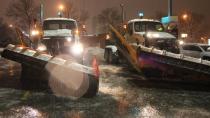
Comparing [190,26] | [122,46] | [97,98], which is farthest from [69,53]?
[190,26]

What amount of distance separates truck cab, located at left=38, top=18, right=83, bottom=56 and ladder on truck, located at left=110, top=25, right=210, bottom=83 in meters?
3.06

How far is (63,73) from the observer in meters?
11.0

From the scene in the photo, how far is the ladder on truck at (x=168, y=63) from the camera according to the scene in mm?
12344

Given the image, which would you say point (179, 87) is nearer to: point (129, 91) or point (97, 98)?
point (129, 91)

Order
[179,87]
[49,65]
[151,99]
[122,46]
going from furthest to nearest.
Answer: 1. [122,46]
2. [179,87]
3. [49,65]
4. [151,99]

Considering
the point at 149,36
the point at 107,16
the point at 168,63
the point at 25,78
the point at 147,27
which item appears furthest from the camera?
the point at 107,16

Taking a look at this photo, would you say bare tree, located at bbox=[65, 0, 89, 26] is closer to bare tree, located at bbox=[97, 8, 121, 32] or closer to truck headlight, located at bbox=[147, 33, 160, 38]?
bare tree, located at bbox=[97, 8, 121, 32]

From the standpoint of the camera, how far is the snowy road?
27.6 ft

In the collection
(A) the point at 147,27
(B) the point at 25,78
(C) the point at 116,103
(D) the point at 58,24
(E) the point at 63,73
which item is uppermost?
(D) the point at 58,24

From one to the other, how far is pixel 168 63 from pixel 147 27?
228 inches

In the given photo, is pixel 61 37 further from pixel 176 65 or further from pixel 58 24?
pixel 176 65

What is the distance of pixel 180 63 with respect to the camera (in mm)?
12719

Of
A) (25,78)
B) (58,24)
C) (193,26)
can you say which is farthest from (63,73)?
(193,26)

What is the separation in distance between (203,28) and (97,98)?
3083 inches
